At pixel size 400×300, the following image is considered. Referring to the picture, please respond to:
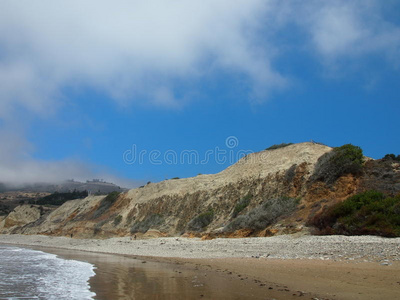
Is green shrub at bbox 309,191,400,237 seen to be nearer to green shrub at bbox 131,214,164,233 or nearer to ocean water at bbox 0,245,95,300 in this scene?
ocean water at bbox 0,245,95,300

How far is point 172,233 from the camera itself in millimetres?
32062

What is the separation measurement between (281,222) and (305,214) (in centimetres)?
154

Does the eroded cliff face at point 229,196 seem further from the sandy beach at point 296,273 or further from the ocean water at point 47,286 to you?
the ocean water at point 47,286

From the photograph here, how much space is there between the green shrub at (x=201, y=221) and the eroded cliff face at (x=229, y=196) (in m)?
0.24

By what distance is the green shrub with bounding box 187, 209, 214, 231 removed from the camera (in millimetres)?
28875

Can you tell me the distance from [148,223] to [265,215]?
1783cm

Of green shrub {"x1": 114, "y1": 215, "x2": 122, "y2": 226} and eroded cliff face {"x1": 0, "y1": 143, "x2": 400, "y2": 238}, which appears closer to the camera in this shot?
eroded cliff face {"x1": 0, "y1": 143, "x2": 400, "y2": 238}

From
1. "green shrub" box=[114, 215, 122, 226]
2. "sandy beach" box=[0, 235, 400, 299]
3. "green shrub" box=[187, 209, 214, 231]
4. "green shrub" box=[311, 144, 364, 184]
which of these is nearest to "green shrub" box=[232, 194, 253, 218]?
"green shrub" box=[187, 209, 214, 231]

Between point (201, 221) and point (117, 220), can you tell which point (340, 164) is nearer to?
point (201, 221)

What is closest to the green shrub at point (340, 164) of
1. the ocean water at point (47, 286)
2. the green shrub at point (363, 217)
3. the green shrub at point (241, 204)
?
the green shrub at point (241, 204)

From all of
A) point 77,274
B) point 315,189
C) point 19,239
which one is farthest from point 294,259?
point 19,239

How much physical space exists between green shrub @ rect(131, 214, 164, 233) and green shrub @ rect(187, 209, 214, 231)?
21.0ft

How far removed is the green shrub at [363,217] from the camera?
1415 centimetres

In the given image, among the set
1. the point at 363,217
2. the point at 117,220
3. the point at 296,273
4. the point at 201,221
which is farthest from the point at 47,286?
the point at 117,220
